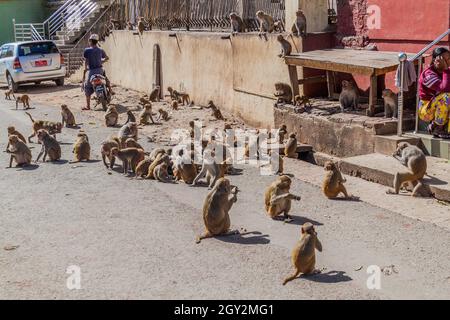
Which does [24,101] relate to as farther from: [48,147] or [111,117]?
[48,147]

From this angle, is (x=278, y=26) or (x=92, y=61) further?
(x=92, y=61)

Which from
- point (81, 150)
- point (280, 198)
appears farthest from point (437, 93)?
point (81, 150)

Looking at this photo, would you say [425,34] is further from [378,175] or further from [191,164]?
[191,164]

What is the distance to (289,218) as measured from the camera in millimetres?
9070

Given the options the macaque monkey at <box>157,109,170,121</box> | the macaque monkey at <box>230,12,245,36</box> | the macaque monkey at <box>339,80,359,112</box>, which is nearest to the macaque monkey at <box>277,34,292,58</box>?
the macaque monkey at <box>339,80,359,112</box>

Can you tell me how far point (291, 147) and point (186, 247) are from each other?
5288 mm

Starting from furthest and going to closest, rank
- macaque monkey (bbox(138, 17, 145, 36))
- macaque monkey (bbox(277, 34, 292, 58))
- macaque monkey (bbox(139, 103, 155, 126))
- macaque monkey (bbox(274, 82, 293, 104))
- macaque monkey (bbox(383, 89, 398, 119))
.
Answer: macaque monkey (bbox(138, 17, 145, 36))
macaque monkey (bbox(139, 103, 155, 126))
macaque monkey (bbox(274, 82, 293, 104))
macaque monkey (bbox(277, 34, 292, 58))
macaque monkey (bbox(383, 89, 398, 119))

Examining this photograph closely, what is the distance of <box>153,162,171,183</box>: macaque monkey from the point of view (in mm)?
11477

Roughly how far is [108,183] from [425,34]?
21.3 ft

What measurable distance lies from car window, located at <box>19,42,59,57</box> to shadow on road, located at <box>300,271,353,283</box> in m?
21.1

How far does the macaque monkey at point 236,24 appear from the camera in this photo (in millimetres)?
17109

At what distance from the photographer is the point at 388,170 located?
10.5 meters

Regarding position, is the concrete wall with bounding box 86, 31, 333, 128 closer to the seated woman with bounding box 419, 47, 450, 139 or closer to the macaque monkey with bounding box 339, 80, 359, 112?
the macaque monkey with bounding box 339, 80, 359, 112
